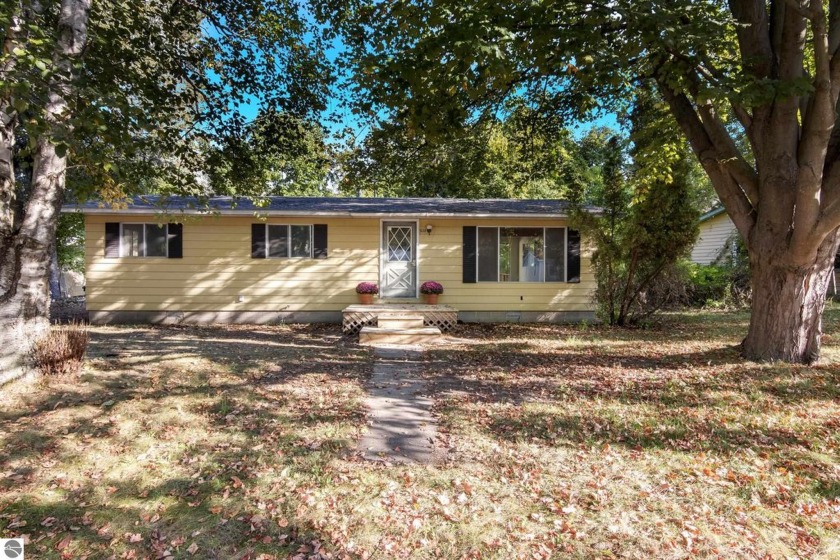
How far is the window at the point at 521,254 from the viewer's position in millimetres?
10852

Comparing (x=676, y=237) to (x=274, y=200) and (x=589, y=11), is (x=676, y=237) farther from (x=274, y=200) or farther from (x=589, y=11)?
(x=274, y=200)

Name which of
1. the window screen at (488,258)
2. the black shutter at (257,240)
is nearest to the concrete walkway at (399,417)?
the window screen at (488,258)

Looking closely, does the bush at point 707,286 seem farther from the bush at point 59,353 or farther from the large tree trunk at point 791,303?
the bush at point 59,353

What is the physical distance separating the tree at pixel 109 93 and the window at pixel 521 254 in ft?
17.4

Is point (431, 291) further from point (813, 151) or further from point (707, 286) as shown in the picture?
point (707, 286)

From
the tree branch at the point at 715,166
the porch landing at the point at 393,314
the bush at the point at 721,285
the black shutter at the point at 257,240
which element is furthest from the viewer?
the bush at the point at 721,285

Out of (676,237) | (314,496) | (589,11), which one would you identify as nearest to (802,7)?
(589,11)

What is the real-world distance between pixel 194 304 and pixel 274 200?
10.9 feet

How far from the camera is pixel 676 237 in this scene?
8.89 meters

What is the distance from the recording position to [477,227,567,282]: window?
35.6ft

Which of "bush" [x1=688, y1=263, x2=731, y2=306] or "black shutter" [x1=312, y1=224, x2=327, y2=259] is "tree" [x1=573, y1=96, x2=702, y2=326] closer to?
"bush" [x1=688, y1=263, x2=731, y2=306]
